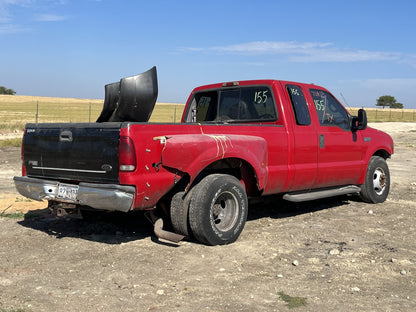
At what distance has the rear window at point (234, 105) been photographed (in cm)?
651

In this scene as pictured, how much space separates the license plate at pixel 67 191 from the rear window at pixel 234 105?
2718mm

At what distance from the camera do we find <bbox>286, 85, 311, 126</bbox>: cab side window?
6.53 meters

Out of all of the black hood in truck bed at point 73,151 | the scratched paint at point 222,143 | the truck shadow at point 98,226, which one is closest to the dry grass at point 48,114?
the truck shadow at point 98,226

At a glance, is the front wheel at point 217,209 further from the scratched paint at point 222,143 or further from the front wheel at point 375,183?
the front wheel at point 375,183

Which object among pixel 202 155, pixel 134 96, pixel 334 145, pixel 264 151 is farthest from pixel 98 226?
pixel 334 145

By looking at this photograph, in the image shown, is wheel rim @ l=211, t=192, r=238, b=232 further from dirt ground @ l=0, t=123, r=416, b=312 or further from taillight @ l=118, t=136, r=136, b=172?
taillight @ l=118, t=136, r=136, b=172

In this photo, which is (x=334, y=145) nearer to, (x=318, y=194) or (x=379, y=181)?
(x=318, y=194)

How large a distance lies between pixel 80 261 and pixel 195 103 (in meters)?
3.55

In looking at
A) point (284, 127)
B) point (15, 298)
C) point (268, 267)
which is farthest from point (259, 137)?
point (15, 298)

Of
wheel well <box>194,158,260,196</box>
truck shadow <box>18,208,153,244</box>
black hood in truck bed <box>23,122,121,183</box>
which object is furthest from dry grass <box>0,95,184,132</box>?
wheel well <box>194,158,260,196</box>

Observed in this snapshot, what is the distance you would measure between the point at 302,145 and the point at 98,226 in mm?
2938

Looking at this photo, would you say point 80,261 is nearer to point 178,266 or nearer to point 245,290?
point 178,266

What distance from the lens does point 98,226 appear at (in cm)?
627

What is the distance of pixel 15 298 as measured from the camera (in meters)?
3.76
